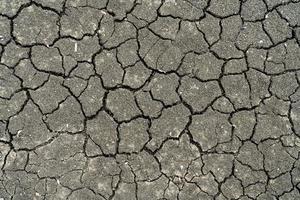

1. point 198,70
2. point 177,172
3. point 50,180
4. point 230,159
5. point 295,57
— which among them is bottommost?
point 50,180

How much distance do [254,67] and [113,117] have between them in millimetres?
1400

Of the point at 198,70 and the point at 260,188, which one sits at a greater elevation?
the point at 198,70

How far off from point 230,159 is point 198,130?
15.4 inches

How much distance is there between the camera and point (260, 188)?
445 cm

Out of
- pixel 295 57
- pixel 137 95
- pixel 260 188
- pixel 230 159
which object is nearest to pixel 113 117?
pixel 137 95

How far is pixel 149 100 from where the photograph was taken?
4480 millimetres

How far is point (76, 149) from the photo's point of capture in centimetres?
438

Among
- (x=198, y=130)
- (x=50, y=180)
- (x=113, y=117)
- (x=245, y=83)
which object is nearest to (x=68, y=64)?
(x=113, y=117)

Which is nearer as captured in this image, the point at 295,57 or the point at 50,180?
the point at 50,180

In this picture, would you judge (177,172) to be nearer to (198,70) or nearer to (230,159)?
(230,159)

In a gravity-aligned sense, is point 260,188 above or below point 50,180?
above

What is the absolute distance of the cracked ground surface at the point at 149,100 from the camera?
4.37 meters

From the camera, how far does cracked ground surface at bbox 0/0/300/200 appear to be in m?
4.37

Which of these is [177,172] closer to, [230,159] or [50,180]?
[230,159]
